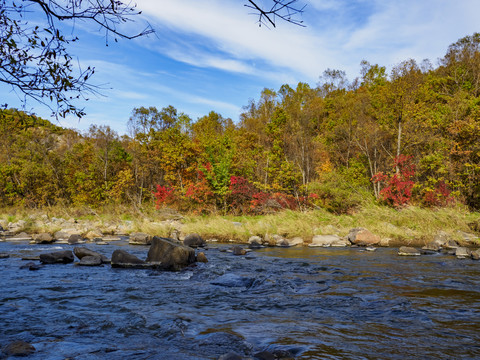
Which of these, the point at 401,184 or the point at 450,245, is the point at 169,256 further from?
the point at 401,184

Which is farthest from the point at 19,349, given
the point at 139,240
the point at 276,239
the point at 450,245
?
the point at 450,245

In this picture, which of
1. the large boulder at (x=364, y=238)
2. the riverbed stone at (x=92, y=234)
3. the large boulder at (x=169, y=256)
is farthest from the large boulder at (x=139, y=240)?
the large boulder at (x=364, y=238)

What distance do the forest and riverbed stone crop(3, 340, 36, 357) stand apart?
51.1 feet

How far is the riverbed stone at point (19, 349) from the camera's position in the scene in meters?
3.22

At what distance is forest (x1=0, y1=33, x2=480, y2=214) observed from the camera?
18.0 metres

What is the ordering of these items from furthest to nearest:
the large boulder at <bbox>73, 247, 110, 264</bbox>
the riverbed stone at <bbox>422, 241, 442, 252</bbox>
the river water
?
the riverbed stone at <bbox>422, 241, 442, 252</bbox> < the large boulder at <bbox>73, 247, 110, 264</bbox> < the river water

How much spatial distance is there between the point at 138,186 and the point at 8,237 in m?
13.9

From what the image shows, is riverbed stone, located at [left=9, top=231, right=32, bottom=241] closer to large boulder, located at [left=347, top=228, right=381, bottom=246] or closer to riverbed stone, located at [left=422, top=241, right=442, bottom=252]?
large boulder, located at [left=347, top=228, right=381, bottom=246]

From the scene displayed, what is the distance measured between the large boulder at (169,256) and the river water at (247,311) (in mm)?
490

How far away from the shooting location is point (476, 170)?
16938mm

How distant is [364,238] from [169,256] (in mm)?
7269

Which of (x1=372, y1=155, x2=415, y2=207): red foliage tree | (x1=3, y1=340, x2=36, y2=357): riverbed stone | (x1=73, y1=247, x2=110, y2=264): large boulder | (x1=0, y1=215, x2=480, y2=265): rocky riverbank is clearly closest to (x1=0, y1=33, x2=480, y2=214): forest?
(x1=372, y1=155, x2=415, y2=207): red foliage tree

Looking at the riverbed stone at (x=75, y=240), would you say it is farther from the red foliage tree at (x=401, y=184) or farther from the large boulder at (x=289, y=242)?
the red foliage tree at (x=401, y=184)

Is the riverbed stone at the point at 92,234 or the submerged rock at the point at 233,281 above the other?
the submerged rock at the point at 233,281
